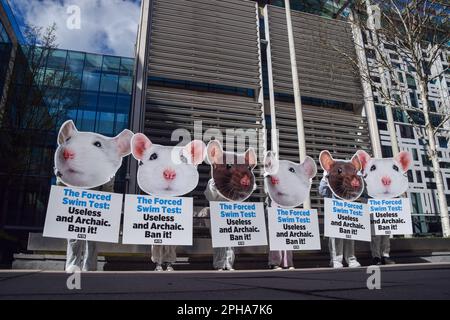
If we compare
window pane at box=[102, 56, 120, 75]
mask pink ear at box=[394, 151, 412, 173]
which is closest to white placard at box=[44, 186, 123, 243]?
mask pink ear at box=[394, 151, 412, 173]

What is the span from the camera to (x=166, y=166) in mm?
4871

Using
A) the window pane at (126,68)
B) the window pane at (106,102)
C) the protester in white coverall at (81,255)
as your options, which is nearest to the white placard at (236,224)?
the protester in white coverall at (81,255)

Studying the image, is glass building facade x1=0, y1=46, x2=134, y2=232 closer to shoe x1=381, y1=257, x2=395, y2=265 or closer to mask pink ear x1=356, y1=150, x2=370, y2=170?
mask pink ear x1=356, y1=150, x2=370, y2=170

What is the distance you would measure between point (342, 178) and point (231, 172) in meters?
1.73

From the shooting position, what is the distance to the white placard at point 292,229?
5039 millimetres

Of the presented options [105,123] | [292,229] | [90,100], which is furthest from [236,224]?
[90,100]

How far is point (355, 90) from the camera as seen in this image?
12758 millimetres

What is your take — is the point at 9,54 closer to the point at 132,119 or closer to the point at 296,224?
the point at 132,119

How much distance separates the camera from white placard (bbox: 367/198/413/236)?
18.6 feet

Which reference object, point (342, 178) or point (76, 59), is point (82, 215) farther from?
point (76, 59)

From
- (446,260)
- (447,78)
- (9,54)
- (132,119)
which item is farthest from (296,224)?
(9,54)

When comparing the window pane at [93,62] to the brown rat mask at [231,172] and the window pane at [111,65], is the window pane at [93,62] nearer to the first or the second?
the window pane at [111,65]
